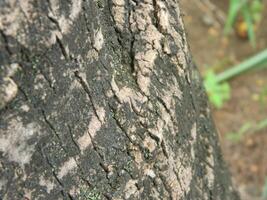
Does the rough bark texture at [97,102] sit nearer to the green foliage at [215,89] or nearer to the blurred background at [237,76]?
the blurred background at [237,76]

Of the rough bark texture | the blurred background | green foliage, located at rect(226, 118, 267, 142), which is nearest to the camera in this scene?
the rough bark texture

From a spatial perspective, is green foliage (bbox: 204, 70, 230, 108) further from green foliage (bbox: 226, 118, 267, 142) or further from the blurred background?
green foliage (bbox: 226, 118, 267, 142)

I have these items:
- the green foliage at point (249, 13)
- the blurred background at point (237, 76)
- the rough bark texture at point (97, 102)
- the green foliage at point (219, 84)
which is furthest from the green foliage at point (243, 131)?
the rough bark texture at point (97, 102)

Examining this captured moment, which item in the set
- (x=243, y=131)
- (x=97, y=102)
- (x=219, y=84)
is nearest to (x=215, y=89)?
(x=219, y=84)

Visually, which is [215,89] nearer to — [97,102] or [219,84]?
[219,84]

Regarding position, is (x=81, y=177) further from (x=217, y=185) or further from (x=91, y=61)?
(x=217, y=185)

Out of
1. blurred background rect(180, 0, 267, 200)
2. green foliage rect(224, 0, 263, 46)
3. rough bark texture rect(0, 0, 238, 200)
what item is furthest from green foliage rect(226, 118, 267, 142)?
rough bark texture rect(0, 0, 238, 200)
